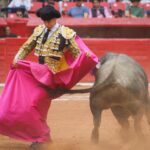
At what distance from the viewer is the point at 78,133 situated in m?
7.31

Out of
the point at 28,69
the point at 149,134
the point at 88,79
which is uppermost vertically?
the point at 28,69

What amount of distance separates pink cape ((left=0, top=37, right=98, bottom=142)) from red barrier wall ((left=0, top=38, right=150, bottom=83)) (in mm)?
5325

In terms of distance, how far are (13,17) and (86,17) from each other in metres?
1.62

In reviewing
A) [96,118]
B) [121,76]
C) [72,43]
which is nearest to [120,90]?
[121,76]

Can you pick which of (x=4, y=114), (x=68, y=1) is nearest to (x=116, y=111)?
(x=4, y=114)

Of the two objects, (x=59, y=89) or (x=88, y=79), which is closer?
(x=59, y=89)

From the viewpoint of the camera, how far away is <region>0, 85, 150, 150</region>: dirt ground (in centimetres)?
634

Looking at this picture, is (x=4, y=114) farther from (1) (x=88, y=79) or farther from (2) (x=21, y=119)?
(1) (x=88, y=79)

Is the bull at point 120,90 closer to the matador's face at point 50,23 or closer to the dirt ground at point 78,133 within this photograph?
the dirt ground at point 78,133

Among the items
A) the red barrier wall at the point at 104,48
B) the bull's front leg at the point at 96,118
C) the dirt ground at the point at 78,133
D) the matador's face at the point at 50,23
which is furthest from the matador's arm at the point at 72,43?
the red barrier wall at the point at 104,48

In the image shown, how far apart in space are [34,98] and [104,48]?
5612 mm

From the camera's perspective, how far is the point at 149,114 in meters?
6.46

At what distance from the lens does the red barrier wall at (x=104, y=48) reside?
11570mm

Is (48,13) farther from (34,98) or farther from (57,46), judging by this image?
(34,98)
